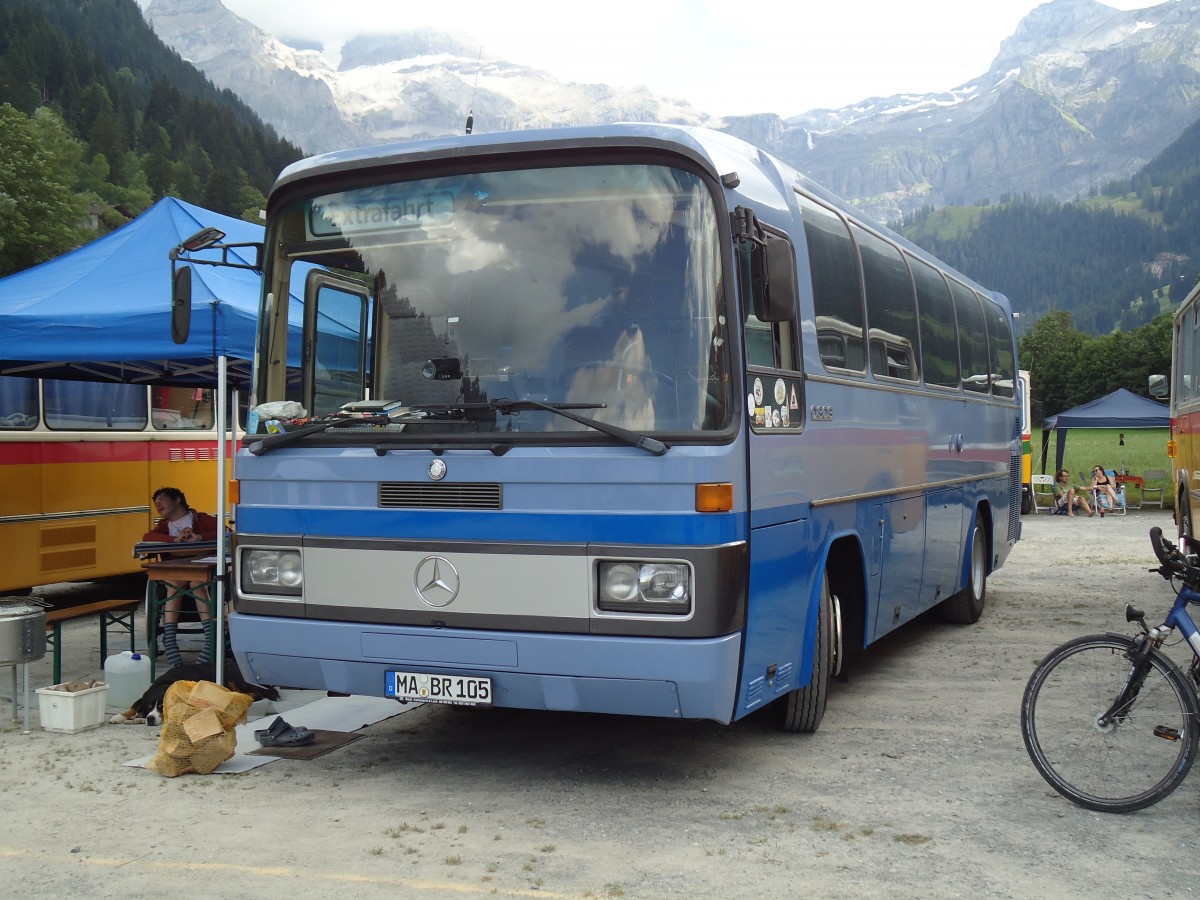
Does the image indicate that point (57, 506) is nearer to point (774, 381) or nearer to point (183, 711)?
point (183, 711)

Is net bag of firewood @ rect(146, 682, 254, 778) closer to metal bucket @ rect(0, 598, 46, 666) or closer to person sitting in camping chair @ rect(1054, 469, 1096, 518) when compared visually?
metal bucket @ rect(0, 598, 46, 666)

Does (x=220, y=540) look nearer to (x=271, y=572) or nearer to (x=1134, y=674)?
(x=271, y=572)

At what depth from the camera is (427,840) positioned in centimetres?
→ 546

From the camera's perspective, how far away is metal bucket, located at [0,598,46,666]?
760cm

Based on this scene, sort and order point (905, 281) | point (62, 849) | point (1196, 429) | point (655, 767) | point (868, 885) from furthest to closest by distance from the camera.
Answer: point (1196, 429), point (905, 281), point (655, 767), point (62, 849), point (868, 885)

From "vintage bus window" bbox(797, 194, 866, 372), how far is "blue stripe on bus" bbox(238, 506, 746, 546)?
1.86 m

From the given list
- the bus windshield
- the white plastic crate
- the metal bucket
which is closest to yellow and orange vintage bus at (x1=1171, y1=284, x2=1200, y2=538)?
the bus windshield

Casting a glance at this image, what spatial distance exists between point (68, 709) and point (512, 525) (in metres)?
3.47

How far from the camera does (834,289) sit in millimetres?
7605

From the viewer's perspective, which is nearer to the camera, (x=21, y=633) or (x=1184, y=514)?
Result: (x=21, y=633)

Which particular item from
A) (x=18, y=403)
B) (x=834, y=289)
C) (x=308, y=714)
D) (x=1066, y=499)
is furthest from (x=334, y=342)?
(x=1066, y=499)

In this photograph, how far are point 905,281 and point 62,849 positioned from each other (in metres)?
6.67

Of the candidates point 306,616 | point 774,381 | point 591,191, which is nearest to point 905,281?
point 774,381

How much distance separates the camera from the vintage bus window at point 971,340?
455 inches
